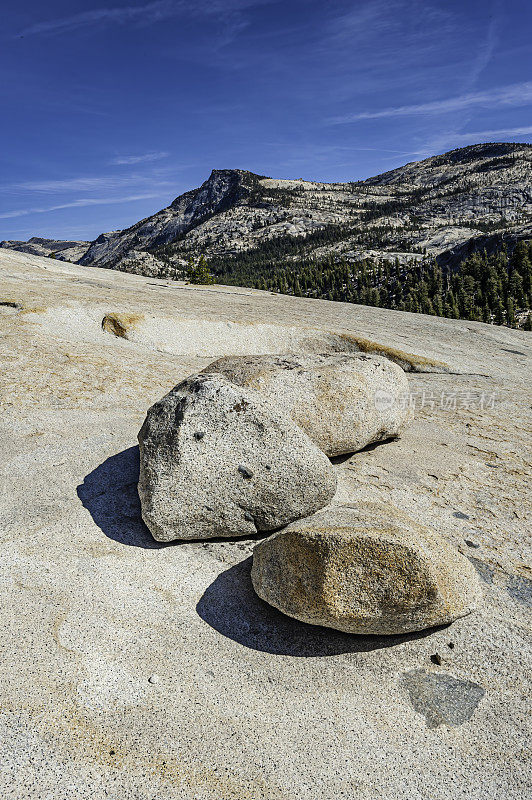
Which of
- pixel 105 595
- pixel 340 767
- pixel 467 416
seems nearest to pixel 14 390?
pixel 105 595

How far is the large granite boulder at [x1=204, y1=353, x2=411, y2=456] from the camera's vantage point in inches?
417

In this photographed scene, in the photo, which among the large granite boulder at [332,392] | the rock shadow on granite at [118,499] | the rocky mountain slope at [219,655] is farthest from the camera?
the large granite boulder at [332,392]

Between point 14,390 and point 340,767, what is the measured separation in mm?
12518

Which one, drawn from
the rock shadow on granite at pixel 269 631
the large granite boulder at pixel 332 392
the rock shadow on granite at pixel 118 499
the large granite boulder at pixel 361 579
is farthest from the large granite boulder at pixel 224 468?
the large granite boulder at pixel 332 392

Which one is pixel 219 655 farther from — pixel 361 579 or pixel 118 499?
pixel 118 499

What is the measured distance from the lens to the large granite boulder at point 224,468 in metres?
8.08

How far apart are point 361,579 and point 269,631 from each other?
1.71 metres

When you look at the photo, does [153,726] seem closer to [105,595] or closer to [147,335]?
[105,595]

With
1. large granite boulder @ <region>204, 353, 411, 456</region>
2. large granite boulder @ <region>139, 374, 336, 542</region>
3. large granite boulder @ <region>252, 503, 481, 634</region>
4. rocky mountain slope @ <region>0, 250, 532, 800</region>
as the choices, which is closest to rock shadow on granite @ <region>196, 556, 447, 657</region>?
rocky mountain slope @ <region>0, 250, 532, 800</region>

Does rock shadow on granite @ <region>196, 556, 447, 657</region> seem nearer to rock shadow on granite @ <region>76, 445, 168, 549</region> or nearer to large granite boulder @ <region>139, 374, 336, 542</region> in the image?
large granite boulder @ <region>139, 374, 336, 542</region>

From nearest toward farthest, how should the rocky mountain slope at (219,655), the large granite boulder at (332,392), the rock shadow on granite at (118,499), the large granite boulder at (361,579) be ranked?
the rocky mountain slope at (219,655) → the large granite boulder at (361,579) → the rock shadow on granite at (118,499) → the large granite boulder at (332,392)

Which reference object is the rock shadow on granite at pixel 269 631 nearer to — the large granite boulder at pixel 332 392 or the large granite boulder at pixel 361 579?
the large granite boulder at pixel 361 579

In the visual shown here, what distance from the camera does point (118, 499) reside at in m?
9.40

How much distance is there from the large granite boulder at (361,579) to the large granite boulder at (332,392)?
13.1 ft
